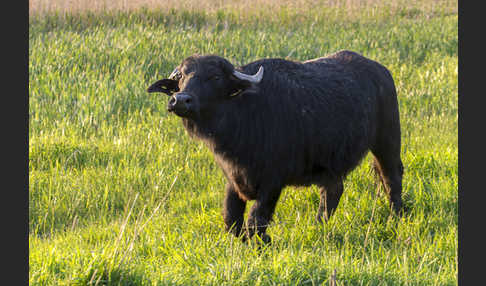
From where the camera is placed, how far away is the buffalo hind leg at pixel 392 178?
5617 mm

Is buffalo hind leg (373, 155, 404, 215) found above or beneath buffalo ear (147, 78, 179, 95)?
beneath

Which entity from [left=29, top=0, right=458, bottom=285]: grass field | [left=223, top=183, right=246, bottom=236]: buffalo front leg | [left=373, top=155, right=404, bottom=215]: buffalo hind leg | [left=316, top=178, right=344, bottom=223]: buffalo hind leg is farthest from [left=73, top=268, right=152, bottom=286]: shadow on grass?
[left=373, top=155, right=404, bottom=215]: buffalo hind leg

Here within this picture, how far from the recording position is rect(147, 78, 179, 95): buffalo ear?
4691 mm

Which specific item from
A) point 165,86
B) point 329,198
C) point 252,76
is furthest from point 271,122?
point 329,198

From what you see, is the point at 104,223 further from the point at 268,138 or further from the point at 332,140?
the point at 332,140

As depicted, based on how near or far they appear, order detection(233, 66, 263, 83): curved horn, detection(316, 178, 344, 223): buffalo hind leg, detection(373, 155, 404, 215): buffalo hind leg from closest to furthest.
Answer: detection(233, 66, 263, 83): curved horn → detection(316, 178, 344, 223): buffalo hind leg → detection(373, 155, 404, 215): buffalo hind leg

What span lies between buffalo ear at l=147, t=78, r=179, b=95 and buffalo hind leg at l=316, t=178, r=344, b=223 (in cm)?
163

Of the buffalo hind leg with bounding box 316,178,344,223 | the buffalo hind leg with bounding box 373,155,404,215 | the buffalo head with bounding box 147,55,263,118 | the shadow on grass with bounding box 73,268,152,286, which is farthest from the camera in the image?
the buffalo hind leg with bounding box 373,155,404,215

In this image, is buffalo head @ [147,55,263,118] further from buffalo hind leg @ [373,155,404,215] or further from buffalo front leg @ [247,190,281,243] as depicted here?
buffalo hind leg @ [373,155,404,215]

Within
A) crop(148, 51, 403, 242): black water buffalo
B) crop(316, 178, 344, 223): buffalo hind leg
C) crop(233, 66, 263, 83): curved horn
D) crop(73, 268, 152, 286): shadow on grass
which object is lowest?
crop(316, 178, 344, 223): buffalo hind leg

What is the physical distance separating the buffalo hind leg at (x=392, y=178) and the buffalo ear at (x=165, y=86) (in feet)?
7.66

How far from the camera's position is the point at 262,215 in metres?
4.56

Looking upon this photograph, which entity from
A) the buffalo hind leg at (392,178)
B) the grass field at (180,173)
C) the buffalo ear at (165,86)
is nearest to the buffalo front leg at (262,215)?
the grass field at (180,173)

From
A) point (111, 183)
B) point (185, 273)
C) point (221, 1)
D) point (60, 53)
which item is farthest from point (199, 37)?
point (185, 273)
